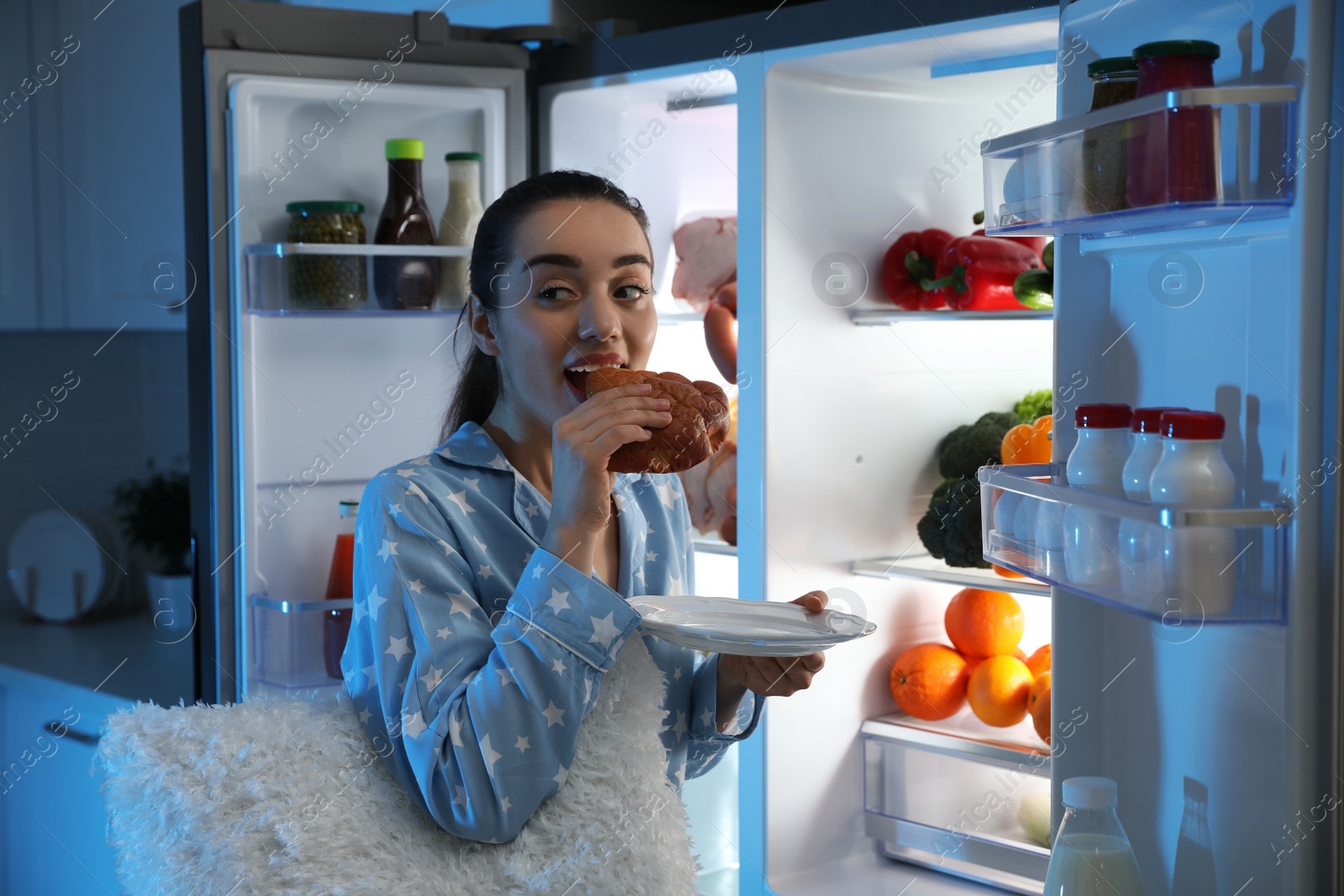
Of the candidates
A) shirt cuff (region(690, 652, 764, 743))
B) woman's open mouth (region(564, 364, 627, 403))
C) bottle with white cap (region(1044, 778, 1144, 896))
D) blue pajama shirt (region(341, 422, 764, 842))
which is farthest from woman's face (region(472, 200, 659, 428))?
bottle with white cap (region(1044, 778, 1144, 896))

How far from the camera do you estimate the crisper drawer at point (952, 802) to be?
174cm

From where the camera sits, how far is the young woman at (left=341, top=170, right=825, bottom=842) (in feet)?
3.58

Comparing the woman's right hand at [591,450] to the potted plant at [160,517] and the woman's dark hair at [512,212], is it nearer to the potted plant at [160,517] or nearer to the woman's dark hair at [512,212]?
the woman's dark hair at [512,212]

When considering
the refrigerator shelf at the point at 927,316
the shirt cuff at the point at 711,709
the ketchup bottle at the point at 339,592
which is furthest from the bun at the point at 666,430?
the ketchup bottle at the point at 339,592

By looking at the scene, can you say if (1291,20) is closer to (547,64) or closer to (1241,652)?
(1241,652)

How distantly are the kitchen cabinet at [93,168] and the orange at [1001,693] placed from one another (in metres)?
1.63

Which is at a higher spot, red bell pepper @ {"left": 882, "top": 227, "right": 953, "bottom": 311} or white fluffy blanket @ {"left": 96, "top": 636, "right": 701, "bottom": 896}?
red bell pepper @ {"left": 882, "top": 227, "right": 953, "bottom": 311}

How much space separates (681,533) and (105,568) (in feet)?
5.09

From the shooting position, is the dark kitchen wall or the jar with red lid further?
the dark kitchen wall

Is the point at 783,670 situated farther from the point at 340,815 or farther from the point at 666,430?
the point at 340,815

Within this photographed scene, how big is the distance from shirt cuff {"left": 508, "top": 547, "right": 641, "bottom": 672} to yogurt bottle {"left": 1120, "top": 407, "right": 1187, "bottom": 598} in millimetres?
434

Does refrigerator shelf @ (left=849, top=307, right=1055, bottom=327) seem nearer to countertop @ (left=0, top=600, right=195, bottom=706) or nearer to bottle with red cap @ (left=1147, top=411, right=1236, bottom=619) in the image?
bottle with red cap @ (left=1147, top=411, right=1236, bottom=619)

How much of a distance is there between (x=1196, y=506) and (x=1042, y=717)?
0.89m

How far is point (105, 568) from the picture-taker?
8.23ft
